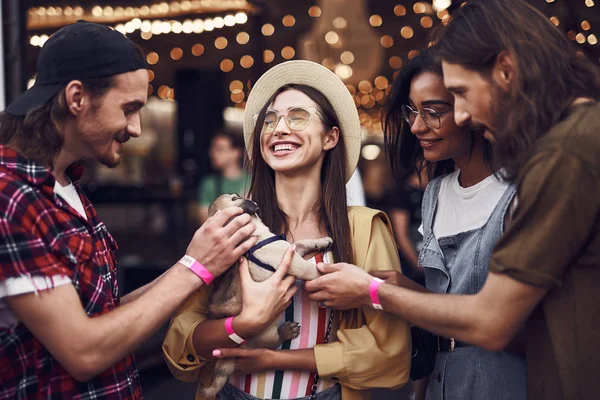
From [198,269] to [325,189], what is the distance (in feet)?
2.32

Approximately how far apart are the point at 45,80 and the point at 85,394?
3.34 feet

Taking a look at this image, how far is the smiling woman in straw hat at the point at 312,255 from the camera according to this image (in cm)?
221

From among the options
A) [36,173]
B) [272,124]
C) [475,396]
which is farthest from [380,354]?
[36,173]

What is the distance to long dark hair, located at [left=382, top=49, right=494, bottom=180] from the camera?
248cm

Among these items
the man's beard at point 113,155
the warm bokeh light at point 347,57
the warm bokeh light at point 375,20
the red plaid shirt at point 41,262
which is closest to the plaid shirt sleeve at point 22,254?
the red plaid shirt at point 41,262

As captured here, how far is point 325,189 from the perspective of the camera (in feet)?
8.28

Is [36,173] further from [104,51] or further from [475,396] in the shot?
[475,396]

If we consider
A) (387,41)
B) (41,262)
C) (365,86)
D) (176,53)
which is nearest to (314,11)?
(387,41)

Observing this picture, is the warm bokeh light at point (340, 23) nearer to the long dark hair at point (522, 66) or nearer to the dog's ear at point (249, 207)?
the dog's ear at point (249, 207)

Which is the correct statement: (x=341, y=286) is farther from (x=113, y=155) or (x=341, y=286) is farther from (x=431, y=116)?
(x=113, y=155)

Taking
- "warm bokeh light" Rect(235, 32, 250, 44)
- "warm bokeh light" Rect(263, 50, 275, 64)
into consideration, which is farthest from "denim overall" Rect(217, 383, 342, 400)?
"warm bokeh light" Rect(263, 50, 275, 64)

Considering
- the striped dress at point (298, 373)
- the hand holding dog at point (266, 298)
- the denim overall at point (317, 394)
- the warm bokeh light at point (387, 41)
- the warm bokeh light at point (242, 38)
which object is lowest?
the denim overall at point (317, 394)

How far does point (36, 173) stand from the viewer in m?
1.84

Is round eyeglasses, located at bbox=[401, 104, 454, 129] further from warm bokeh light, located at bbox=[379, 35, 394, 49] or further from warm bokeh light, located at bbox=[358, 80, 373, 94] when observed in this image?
warm bokeh light, located at bbox=[358, 80, 373, 94]
